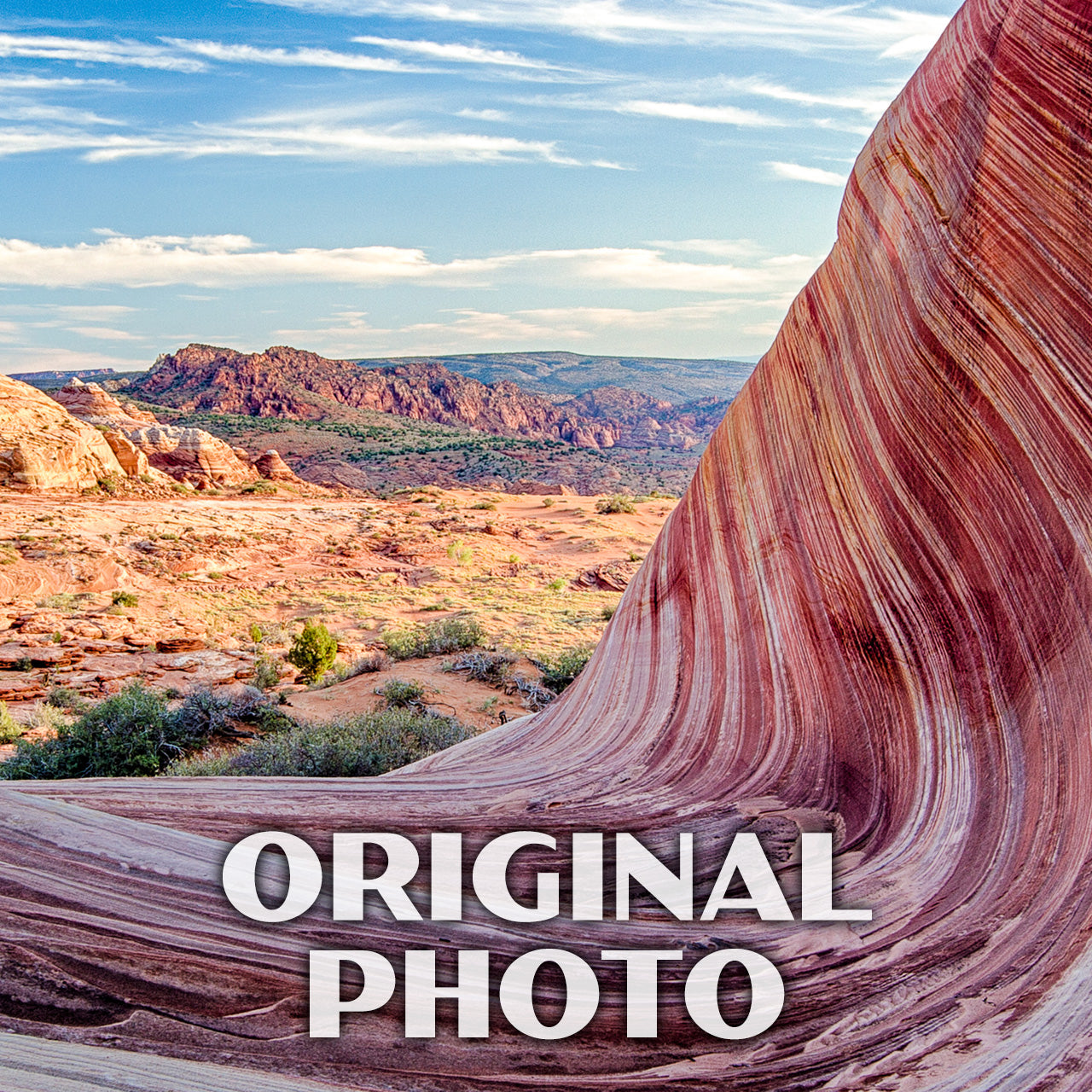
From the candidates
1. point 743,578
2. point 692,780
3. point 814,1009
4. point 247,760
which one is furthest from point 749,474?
point 247,760

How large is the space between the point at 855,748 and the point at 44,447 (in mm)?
30946

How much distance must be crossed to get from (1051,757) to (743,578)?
1416 mm

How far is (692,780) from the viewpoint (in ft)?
10.3

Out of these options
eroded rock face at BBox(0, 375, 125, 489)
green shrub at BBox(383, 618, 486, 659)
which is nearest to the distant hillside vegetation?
eroded rock face at BBox(0, 375, 125, 489)

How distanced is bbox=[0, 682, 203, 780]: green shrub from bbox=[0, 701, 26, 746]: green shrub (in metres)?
0.57

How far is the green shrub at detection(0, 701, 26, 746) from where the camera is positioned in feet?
27.5

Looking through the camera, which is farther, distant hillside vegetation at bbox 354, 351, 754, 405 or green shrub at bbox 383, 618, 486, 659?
distant hillside vegetation at bbox 354, 351, 754, 405

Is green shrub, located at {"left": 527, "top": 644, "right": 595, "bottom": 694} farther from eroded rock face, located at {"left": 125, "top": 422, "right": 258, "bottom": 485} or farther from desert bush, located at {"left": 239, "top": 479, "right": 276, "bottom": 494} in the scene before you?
eroded rock face, located at {"left": 125, "top": 422, "right": 258, "bottom": 485}

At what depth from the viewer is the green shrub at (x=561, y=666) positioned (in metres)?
10.7

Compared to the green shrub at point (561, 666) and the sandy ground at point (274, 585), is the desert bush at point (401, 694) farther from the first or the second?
the green shrub at point (561, 666)

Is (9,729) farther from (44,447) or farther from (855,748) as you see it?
(44,447)

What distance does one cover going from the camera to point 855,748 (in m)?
2.94

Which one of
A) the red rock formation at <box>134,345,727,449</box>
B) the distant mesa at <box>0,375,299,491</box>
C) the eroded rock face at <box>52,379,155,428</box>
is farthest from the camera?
the red rock formation at <box>134,345,727,449</box>

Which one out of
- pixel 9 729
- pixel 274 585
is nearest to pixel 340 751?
pixel 9 729
